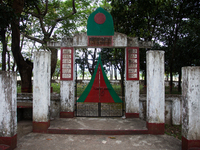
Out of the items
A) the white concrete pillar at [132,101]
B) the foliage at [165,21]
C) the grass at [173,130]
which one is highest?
the foliage at [165,21]

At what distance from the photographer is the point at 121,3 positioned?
24.5 ft

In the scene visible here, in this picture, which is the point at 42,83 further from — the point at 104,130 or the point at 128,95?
the point at 128,95

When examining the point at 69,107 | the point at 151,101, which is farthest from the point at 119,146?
the point at 69,107

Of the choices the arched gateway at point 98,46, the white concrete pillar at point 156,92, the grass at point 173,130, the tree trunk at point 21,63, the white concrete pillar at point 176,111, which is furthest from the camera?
the tree trunk at point 21,63

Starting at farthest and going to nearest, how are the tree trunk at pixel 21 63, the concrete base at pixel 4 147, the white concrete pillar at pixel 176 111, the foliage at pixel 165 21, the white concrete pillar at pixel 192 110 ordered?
the tree trunk at pixel 21 63 < the foliage at pixel 165 21 < the white concrete pillar at pixel 176 111 < the white concrete pillar at pixel 192 110 < the concrete base at pixel 4 147

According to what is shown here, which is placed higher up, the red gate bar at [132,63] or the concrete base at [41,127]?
the red gate bar at [132,63]

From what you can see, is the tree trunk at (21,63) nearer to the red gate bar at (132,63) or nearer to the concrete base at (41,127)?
the concrete base at (41,127)

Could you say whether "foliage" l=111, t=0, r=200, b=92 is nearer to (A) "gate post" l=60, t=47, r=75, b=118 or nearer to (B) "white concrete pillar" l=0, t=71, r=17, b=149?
(A) "gate post" l=60, t=47, r=75, b=118

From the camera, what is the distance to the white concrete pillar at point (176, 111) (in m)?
5.33

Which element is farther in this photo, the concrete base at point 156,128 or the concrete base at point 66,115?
the concrete base at point 66,115

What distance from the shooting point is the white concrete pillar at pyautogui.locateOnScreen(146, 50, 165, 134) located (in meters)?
4.25

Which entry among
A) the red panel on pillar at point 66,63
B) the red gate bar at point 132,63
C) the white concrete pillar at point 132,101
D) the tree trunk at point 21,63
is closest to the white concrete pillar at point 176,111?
the white concrete pillar at point 132,101

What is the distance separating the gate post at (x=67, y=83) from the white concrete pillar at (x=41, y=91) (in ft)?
3.52

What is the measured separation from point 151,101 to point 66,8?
9738 mm
